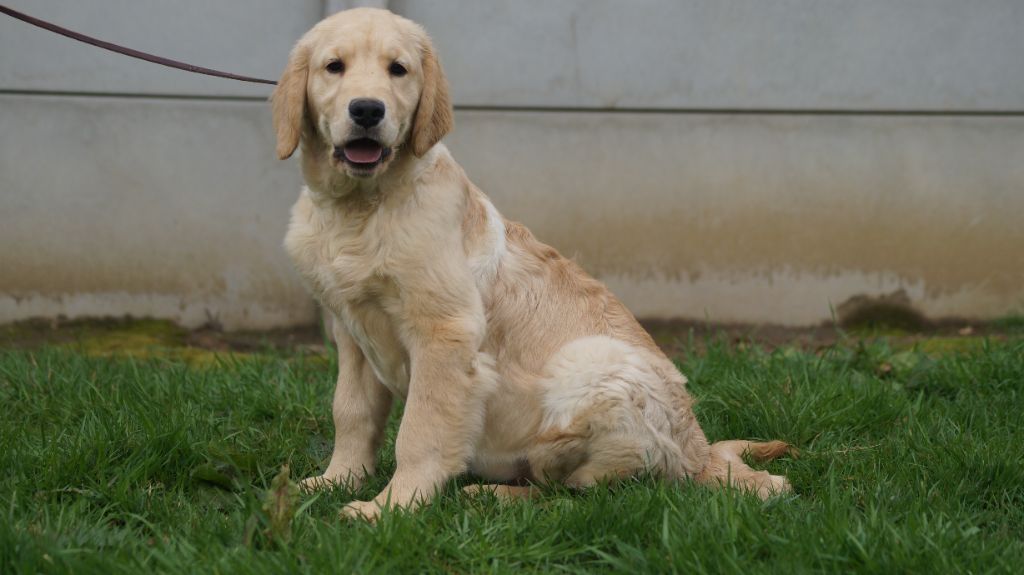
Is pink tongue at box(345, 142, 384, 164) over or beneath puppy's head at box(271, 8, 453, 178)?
beneath

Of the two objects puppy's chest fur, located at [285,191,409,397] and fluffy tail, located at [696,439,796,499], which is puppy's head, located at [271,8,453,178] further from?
fluffy tail, located at [696,439,796,499]

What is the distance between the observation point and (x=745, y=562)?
2680 millimetres

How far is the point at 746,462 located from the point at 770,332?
2727 millimetres

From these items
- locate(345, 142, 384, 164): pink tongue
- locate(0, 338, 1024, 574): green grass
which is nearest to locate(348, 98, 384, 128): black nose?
locate(345, 142, 384, 164): pink tongue

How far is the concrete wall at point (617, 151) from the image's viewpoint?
19.9 feet

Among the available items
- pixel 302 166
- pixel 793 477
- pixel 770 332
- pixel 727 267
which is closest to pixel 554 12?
pixel 727 267

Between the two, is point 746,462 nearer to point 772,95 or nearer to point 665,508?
point 665,508

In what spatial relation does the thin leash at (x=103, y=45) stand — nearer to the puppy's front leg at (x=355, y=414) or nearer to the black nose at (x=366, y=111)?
the black nose at (x=366, y=111)

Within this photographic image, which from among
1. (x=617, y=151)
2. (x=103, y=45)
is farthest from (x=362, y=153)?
(x=617, y=151)

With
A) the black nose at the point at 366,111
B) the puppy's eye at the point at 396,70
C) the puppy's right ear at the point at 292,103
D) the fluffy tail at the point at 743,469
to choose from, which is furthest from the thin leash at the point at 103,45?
the fluffy tail at the point at 743,469

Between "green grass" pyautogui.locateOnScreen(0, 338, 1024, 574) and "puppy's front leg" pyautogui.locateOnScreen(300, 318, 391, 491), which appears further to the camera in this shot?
"puppy's front leg" pyautogui.locateOnScreen(300, 318, 391, 491)

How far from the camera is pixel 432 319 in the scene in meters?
3.35

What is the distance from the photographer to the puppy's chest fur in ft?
11.0

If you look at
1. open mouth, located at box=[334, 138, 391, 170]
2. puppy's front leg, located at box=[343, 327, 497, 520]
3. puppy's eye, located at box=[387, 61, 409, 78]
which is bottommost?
puppy's front leg, located at box=[343, 327, 497, 520]
